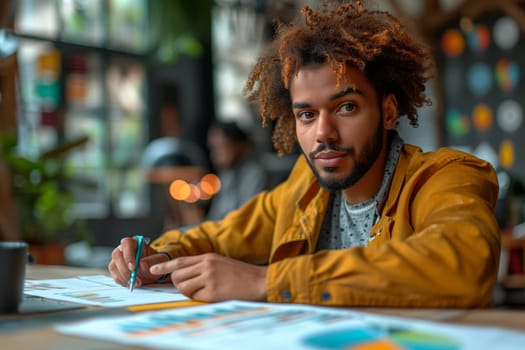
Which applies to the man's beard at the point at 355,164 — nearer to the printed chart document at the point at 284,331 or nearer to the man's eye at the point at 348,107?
the man's eye at the point at 348,107

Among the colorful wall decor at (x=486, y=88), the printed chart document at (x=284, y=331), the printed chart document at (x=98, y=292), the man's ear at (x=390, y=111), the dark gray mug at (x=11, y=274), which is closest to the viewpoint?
the printed chart document at (x=284, y=331)

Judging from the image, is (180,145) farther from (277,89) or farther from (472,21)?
(277,89)

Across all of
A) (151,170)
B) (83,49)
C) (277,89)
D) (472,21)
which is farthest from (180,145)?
(277,89)

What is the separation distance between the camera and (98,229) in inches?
251

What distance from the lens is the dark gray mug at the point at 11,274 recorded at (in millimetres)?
987

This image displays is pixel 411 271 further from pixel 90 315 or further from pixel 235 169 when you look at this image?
pixel 235 169

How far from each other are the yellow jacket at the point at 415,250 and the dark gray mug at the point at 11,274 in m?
0.39

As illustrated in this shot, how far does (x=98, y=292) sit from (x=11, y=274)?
0.31 metres

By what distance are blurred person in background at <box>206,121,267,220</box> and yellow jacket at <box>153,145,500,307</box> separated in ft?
9.26

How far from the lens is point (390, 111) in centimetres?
167

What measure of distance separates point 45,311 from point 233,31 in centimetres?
639

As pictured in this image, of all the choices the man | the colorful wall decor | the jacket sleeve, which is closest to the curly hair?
the man

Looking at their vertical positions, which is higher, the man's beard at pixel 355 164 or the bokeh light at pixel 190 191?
the man's beard at pixel 355 164

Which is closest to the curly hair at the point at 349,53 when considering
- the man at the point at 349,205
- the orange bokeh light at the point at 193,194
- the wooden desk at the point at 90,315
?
the man at the point at 349,205
